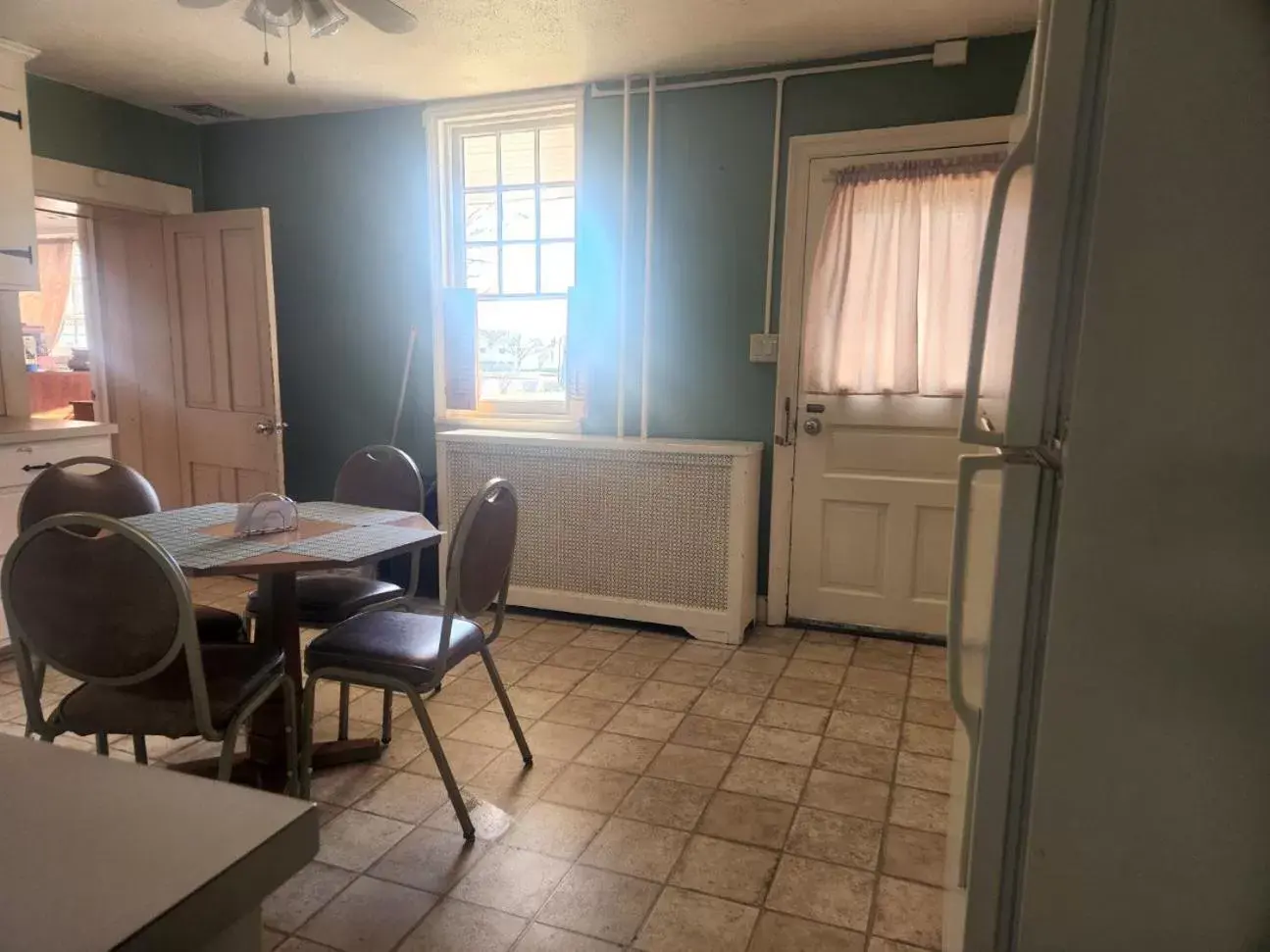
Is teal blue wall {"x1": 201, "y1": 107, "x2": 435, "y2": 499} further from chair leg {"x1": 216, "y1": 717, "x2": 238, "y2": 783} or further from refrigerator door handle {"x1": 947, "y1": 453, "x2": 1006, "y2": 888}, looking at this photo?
refrigerator door handle {"x1": 947, "y1": 453, "x2": 1006, "y2": 888}

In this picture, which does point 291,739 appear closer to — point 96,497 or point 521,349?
point 96,497

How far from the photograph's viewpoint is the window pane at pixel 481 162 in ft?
13.0

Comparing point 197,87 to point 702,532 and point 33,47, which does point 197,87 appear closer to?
point 33,47

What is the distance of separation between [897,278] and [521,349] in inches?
71.6

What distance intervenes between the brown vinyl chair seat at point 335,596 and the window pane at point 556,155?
2167 millimetres

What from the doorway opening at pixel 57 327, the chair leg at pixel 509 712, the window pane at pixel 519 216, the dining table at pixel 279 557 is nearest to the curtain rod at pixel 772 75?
the window pane at pixel 519 216

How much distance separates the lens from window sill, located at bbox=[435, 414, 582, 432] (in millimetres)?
3877

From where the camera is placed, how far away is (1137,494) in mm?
905

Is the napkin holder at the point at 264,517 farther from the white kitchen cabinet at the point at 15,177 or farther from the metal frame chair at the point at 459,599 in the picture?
the white kitchen cabinet at the point at 15,177

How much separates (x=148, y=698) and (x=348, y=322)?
2.76 metres

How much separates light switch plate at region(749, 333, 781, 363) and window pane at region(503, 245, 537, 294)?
3.74ft

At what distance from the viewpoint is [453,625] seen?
7.29 ft

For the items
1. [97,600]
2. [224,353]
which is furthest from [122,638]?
[224,353]

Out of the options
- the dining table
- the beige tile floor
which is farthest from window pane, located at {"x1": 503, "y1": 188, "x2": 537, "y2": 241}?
the beige tile floor
